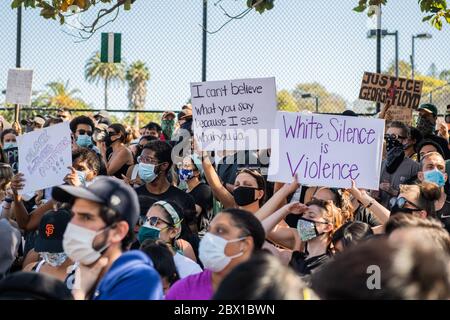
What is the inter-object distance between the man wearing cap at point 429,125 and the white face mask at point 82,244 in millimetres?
5720

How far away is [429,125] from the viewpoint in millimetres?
9156

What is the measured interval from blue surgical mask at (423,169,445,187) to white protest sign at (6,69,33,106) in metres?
6.18

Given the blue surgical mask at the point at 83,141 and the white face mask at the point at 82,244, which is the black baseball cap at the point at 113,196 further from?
the blue surgical mask at the point at 83,141

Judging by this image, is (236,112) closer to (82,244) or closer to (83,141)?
(83,141)

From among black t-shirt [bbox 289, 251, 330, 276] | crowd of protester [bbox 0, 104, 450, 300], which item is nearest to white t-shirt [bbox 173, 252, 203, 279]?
crowd of protester [bbox 0, 104, 450, 300]

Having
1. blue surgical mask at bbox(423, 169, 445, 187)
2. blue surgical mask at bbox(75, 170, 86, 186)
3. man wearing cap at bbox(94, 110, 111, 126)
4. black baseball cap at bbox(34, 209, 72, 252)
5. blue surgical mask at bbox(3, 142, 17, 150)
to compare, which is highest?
man wearing cap at bbox(94, 110, 111, 126)

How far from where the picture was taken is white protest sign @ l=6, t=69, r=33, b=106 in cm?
1087

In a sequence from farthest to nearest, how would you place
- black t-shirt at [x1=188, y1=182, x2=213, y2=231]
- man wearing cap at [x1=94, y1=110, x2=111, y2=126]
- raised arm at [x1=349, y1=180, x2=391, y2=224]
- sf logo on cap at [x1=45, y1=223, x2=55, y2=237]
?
man wearing cap at [x1=94, y1=110, x2=111, y2=126], black t-shirt at [x1=188, y1=182, x2=213, y2=231], raised arm at [x1=349, y1=180, x2=391, y2=224], sf logo on cap at [x1=45, y1=223, x2=55, y2=237]

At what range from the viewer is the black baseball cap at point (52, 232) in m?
5.31

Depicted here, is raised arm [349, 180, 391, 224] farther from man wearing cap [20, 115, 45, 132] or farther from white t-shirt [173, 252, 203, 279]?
man wearing cap [20, 115, 45, 132]

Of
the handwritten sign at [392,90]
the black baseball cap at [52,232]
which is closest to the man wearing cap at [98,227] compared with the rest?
the black baseball cap at [52,232]

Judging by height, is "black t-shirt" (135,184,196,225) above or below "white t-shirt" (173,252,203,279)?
above

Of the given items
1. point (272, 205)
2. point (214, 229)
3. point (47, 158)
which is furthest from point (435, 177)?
point (47, 158)

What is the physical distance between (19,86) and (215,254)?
7.30m
